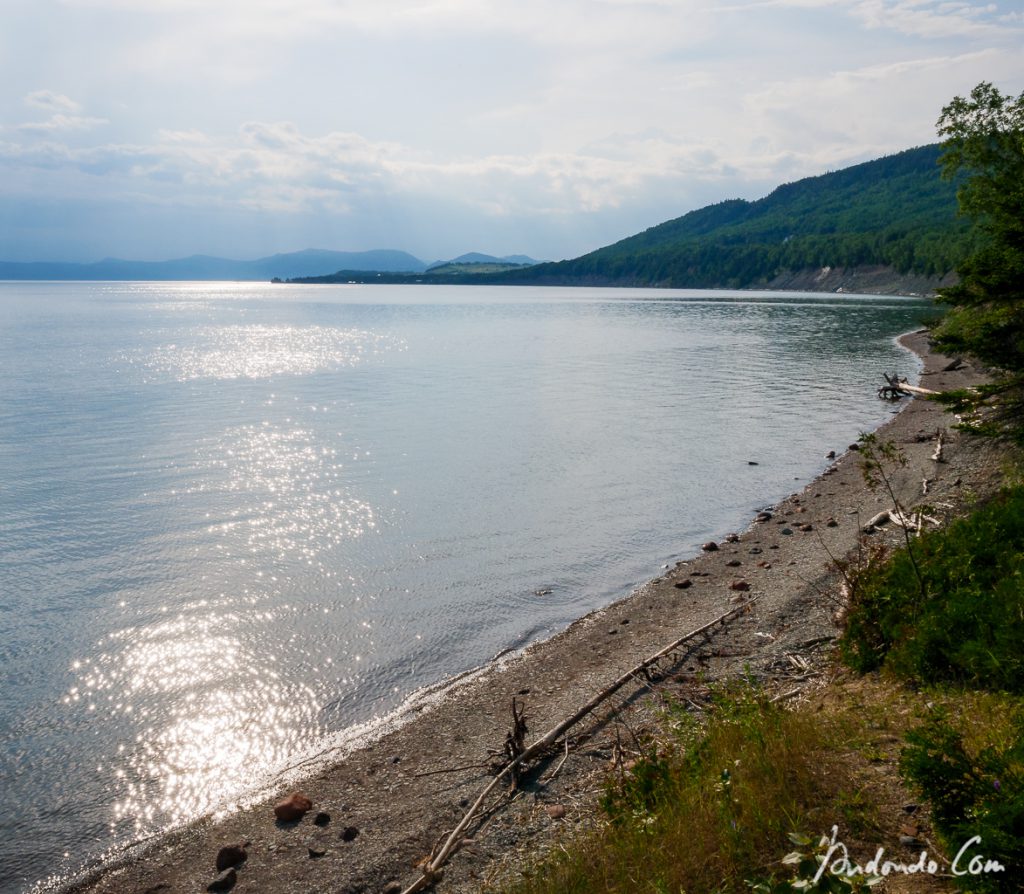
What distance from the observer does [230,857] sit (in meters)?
8.85

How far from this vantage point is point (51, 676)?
1380cm

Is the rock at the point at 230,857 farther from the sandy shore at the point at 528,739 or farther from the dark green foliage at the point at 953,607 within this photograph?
the dark green foliage at the point at 953,607

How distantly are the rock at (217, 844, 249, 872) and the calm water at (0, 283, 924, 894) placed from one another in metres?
1.48

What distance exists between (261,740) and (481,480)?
16860 mm

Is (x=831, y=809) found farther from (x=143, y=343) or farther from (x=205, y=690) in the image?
(x=143, y=343)

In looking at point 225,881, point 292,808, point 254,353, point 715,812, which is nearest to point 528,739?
point 292,808

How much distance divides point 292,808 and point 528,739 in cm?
316

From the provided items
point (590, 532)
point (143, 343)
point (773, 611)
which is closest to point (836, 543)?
point (773, 611)

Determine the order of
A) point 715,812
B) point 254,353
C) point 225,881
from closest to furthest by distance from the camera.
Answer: point 715,812
point 225,881
point 254,353

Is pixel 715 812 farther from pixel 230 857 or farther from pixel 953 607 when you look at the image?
pixel 230 857

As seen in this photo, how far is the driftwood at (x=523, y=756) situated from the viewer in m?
7.95

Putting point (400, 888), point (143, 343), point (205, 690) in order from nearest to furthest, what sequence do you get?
1. point (400, 888)
2. point (205, 690)
3. point (143, 343)

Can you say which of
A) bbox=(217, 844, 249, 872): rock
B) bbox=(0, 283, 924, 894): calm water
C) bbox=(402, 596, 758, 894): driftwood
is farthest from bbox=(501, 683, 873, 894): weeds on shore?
bbox=(0, 283, 924, 894): calm water

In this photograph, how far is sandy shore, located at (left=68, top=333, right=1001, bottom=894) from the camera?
849 cm
